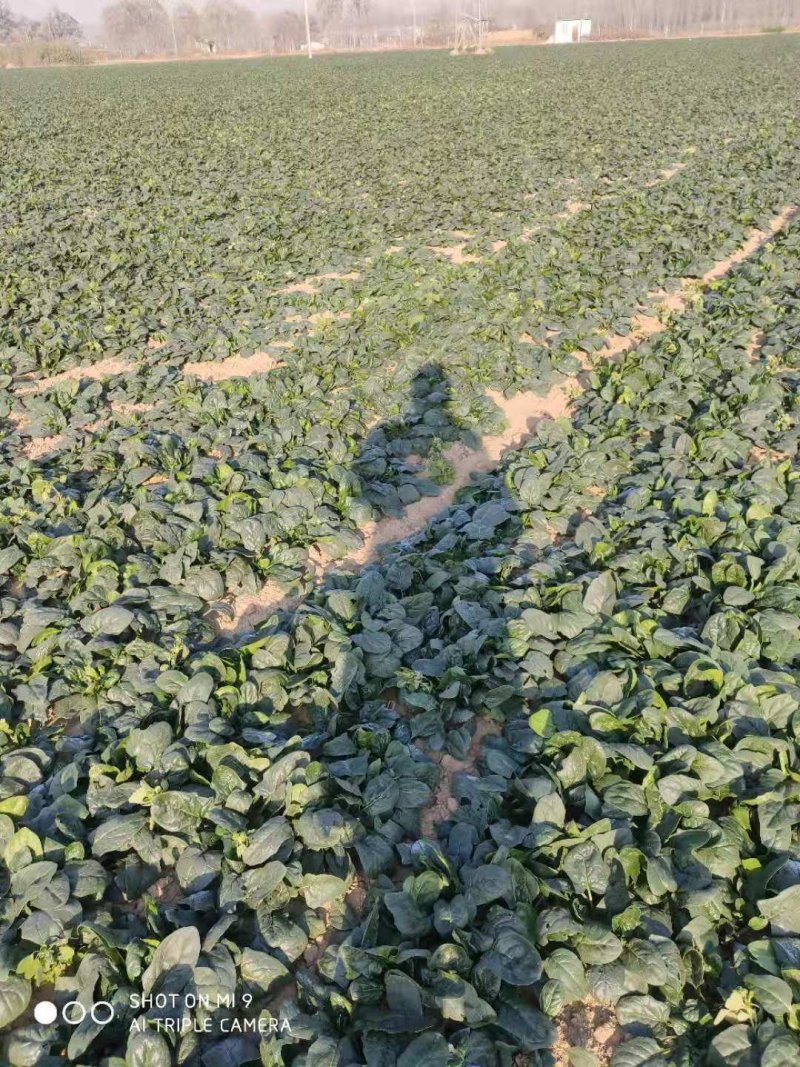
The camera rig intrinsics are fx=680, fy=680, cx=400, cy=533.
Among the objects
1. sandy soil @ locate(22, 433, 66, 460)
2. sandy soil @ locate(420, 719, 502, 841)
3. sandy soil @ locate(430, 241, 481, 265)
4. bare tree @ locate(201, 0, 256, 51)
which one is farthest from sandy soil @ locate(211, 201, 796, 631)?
bare tree @ locate(201, 0, 256, 51)

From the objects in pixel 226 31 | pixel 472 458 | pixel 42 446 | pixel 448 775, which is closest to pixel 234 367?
pixel 42 446

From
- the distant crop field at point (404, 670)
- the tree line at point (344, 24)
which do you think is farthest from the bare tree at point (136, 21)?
the distant crop field at point (404, 670)

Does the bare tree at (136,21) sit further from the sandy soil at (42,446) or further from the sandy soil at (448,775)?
the sandy soil at (448,775)

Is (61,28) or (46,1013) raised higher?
(61,28)

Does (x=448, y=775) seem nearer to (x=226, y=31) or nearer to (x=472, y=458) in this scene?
(x=472, y=458)

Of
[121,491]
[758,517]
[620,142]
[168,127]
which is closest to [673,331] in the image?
[758,517]

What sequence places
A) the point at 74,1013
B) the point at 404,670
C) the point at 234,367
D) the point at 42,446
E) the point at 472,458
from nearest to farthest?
the point at 74,1013 < the point at 404,670 < the point at 472,458 < the point at 42,446 < the point at 234,367
